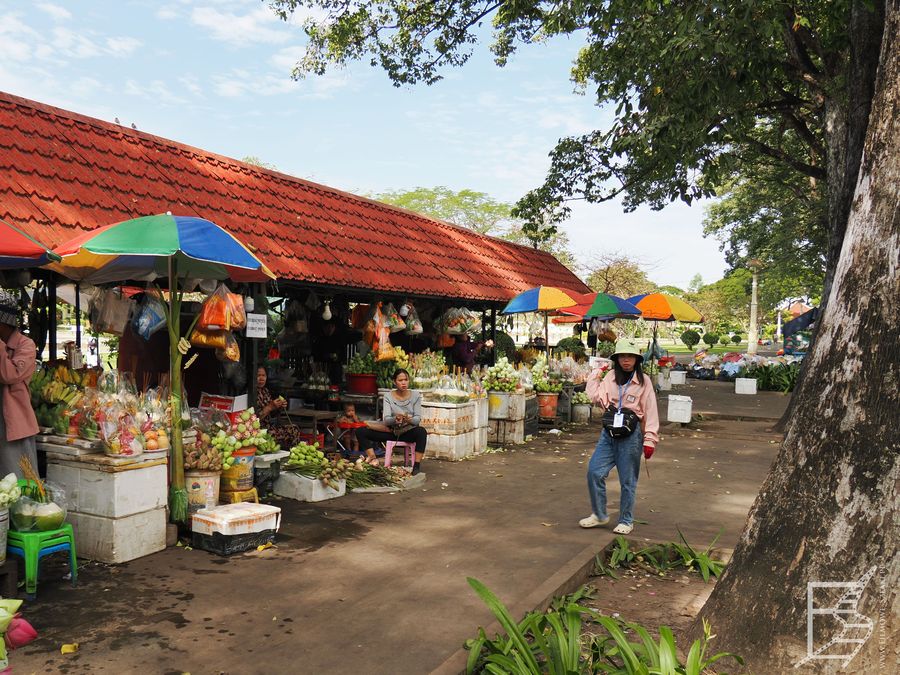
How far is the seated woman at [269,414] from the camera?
348 inches

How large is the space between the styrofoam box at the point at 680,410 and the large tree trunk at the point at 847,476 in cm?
1095

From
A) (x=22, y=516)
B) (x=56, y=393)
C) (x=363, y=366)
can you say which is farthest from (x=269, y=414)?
(x=22, y=516)

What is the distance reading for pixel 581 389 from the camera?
51.6ft

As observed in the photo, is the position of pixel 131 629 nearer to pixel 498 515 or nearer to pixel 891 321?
pixel 498 515

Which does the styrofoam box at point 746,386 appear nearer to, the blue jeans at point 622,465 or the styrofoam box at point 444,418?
the styrofoam box at point 444,418

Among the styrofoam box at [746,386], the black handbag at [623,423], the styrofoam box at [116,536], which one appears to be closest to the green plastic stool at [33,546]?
the styrofoam box at [116,536]

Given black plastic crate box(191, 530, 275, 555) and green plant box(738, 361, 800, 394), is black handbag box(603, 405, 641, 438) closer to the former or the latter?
black plastic crate box(191, 530, 275, 555)

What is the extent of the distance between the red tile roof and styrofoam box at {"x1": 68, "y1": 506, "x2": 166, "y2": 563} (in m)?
2.61

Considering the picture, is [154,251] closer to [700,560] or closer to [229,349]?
[229,349]

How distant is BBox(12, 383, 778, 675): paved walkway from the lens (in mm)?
4102

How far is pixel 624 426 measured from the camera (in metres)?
6.56

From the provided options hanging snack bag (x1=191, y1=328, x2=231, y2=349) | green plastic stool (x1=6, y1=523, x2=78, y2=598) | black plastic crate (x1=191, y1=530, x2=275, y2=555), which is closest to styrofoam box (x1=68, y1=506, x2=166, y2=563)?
black plastic crate (x1=191, y1=530, x2=275, y2=555)

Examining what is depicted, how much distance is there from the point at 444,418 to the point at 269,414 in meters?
2.55

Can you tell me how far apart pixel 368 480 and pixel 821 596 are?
5530 millimetres
